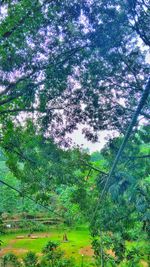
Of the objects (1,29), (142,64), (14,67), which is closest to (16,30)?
(1,29)

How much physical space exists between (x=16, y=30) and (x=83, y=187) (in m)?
4.51

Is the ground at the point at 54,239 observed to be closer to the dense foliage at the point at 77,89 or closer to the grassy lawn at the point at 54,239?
the grassy lawn at the point at 54,239

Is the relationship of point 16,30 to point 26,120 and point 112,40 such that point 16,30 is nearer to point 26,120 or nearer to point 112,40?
point 112,40

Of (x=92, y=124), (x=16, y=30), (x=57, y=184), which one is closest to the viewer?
(x=16, y=30)

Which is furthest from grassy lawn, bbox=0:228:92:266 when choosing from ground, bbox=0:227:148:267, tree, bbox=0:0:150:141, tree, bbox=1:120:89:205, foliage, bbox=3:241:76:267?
tree, bbox=0:0:150:141

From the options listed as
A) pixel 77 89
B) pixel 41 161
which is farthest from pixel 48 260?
pixel 77 89

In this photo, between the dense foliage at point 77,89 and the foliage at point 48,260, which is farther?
the foliage at point 48,260

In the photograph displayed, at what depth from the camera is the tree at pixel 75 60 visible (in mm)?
5820

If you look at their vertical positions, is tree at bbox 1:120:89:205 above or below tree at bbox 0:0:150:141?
below

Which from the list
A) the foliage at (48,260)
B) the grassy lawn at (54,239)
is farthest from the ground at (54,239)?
the foliage at (48,260)

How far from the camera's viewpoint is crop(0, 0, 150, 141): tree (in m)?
5.82

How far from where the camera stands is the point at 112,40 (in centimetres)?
587

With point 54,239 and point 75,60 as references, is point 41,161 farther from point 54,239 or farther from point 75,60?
point 54,239

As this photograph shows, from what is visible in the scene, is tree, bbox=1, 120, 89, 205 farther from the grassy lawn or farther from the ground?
the grassy lawn
